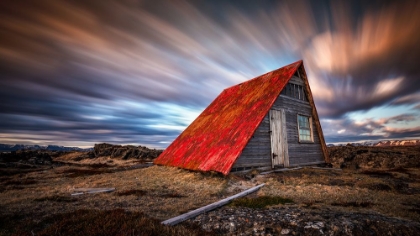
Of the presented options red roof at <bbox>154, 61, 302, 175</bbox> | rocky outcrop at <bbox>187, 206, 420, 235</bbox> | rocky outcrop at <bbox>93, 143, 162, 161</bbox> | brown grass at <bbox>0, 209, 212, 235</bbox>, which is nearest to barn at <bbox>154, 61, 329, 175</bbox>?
red roof at <bbox>154, 61, 302, 175</bbox>

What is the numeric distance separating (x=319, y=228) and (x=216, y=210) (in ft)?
8.41

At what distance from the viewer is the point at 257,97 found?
1355 cm

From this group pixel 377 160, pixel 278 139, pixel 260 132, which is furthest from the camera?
pixel 377 160

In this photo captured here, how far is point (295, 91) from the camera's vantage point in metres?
14.5

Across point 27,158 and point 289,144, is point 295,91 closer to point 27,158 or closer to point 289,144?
point 289,144

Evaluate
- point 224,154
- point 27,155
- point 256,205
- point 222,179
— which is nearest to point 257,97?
point 224,154

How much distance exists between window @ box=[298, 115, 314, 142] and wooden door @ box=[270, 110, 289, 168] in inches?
76.5

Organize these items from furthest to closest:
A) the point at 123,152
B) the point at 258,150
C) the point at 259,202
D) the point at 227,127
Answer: the point at 123,152 < the point at 227,127 < the point at 258,150 < the point at 259,202

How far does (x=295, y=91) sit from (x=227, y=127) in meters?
5.73

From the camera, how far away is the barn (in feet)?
36.0

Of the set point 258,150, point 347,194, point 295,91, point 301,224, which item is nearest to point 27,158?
A: point 258,150

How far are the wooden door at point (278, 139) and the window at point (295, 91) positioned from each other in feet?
5.44

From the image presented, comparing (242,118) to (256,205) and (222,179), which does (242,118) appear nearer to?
(222,179)

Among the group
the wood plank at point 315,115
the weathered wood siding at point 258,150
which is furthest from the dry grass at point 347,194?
the wood plank at point 315,115
